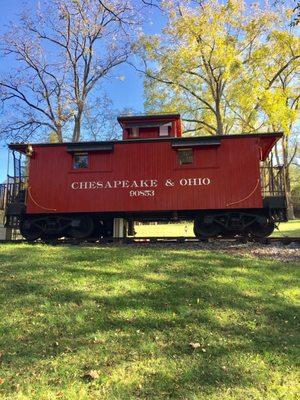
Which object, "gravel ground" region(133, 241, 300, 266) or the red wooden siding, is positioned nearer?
"gravel ground" region(133, 241, 300, 266)

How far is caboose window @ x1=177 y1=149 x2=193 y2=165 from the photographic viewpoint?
13734 mm

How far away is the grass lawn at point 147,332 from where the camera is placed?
395 centimetres

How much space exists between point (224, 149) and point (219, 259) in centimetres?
552

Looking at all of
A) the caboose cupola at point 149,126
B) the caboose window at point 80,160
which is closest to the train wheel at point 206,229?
the caboose cupola at point 149,126

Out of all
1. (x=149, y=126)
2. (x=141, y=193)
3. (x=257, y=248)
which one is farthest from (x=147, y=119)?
(x=257, y=248)

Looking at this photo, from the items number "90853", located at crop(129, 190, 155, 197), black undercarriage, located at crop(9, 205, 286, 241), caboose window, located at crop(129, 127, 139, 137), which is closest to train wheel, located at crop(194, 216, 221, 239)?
black undercarriage, located at crop(9, 205, 286, 241)

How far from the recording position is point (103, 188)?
14039 millimetres

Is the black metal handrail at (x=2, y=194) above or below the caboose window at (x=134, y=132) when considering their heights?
below

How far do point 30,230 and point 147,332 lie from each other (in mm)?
10258

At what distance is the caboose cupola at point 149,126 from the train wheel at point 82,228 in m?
3.64

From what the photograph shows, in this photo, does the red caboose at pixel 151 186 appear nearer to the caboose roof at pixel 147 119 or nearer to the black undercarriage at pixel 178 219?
the black undercarriage at pixel 178 219

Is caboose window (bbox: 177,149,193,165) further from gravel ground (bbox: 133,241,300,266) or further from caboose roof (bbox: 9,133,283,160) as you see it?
gravel ground (bbox: 133,241,300,266)

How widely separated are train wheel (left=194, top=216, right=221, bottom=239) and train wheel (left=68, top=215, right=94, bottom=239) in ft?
11.5

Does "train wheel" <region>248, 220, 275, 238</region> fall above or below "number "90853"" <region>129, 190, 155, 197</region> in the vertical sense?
below
